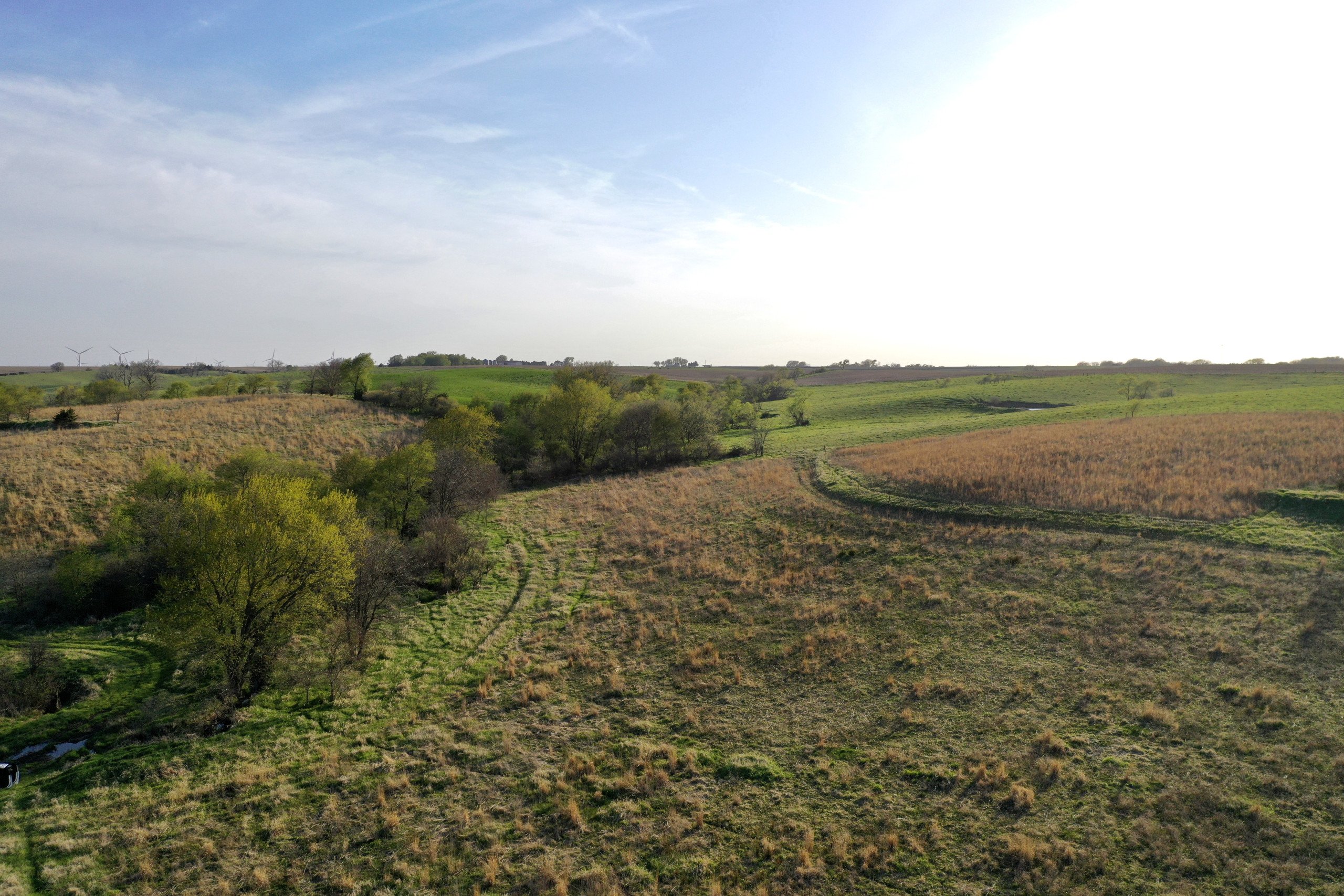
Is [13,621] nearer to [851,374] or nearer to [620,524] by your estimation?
[620,524]

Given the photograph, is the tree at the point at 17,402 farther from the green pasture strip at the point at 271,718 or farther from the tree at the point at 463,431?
the green pasture strip at the point at 271,718

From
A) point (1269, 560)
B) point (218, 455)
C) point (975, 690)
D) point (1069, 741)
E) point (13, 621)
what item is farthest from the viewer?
point (218, 455)

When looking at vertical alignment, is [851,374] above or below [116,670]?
above

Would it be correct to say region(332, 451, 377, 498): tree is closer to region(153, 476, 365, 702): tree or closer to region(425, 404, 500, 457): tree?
region(425, 404, 500, 457): tree

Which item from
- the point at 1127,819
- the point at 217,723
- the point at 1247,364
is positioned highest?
the point at 1247,364

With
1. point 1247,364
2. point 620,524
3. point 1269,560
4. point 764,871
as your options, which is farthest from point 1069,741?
point 1247,364

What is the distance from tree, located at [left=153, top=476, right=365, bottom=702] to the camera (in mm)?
20125

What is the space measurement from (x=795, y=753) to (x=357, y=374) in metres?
83.2

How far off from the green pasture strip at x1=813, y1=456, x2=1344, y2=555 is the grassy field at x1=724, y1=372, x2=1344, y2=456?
844 inches

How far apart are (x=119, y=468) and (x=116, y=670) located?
27.8 meters

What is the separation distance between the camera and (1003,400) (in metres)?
84.6

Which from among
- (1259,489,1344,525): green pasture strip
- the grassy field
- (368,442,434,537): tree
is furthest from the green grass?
(1259,489,1344,525): green pasture strip

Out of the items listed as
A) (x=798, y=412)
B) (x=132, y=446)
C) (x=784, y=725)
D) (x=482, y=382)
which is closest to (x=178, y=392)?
(x=132, y=446)

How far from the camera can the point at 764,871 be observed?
13102 millimetres
